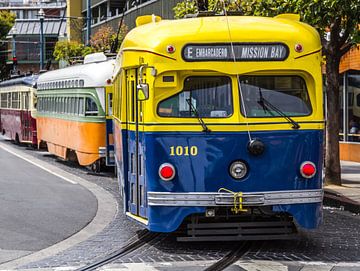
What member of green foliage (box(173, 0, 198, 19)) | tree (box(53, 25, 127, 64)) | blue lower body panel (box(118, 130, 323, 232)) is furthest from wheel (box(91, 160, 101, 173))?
tree (box(53, 25, 127, 64))

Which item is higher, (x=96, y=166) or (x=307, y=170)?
(x=307, y=170)

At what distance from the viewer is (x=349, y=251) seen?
10.2m

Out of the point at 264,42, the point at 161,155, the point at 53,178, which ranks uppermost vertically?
the point at 264,42

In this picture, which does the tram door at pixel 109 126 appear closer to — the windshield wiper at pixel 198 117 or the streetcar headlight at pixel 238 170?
the windshield wiper at pixel 198 117

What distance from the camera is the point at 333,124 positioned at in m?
17.4

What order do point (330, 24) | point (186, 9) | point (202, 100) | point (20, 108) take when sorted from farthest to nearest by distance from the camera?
point (20, 108)
point (186, 9)
point (330, 24)
point (202, 100)

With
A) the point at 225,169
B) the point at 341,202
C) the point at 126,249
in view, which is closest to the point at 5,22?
the point at 341,202

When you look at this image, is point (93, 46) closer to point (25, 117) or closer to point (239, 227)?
point (25, 117)

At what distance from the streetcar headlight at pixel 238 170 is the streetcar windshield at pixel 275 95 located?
63 centimetres

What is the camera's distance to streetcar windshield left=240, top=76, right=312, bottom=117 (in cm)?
981

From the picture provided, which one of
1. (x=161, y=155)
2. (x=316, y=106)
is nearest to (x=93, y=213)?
(x=161, y=155)

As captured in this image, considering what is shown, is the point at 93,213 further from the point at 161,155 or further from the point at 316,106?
the point at 316,106

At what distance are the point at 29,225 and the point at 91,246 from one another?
6.10ft

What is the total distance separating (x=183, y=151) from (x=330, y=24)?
25.9 feet
